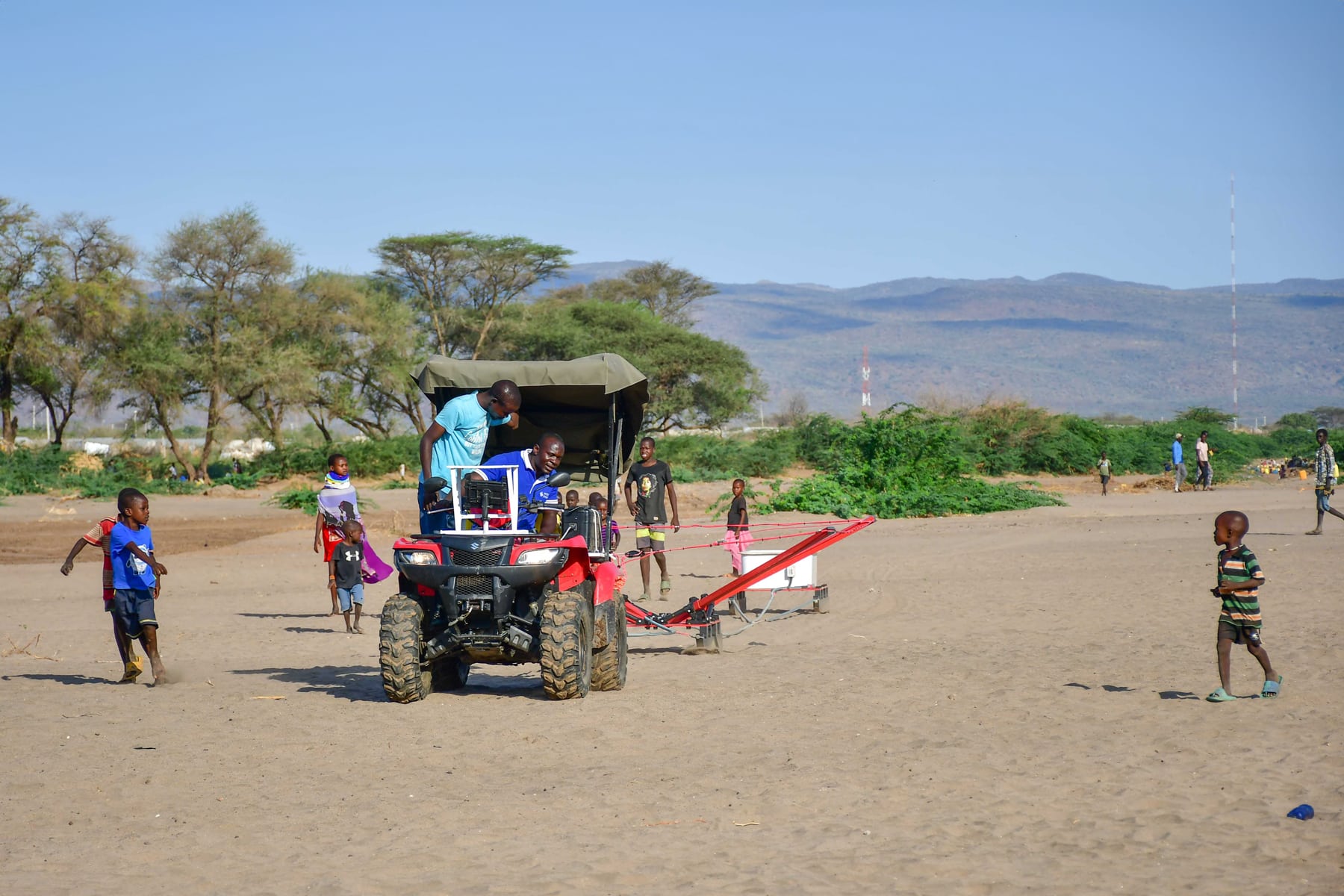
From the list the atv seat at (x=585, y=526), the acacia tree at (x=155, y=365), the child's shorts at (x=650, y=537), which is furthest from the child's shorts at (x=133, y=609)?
the acacia tree at (x=155, y=365)

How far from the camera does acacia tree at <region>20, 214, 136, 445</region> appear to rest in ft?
149

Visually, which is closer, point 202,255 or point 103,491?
point 103,491

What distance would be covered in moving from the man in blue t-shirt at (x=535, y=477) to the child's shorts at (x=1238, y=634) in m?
4.54

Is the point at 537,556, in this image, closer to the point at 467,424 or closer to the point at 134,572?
the point at 467,424

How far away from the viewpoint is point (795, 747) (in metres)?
8.10

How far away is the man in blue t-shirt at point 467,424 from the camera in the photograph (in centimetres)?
995

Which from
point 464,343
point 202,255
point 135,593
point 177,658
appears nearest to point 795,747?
point 135,593

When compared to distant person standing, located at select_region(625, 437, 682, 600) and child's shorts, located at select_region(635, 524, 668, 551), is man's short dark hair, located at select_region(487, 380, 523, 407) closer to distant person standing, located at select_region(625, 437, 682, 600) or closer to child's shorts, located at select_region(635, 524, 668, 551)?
child's shorts, located at select_region(635, 524, 668, 551)

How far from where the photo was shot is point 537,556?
908 centimetres

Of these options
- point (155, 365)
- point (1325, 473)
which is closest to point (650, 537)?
point (1325, 473)

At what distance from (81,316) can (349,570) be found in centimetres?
3615

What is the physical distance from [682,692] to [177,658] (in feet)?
16.7

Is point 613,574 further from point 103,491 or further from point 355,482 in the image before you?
point 355,482

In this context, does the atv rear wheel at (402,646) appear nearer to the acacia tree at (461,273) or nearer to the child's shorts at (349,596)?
the child's shorts at (349,596)
